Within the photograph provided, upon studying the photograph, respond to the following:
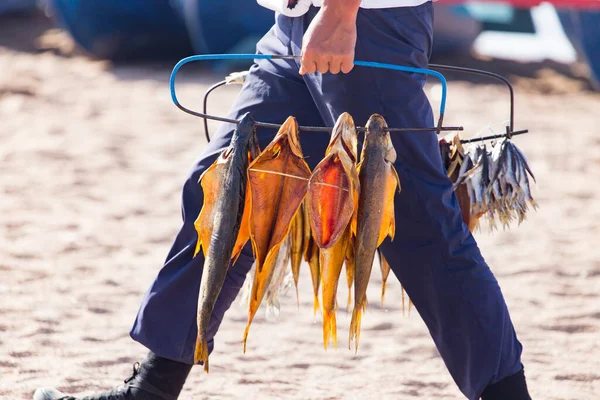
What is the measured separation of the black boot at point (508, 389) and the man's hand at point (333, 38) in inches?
31.4

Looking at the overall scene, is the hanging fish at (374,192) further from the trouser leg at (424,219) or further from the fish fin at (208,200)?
the fish fin at (208,200)

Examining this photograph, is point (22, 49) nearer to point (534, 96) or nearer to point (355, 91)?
point (534, 96)

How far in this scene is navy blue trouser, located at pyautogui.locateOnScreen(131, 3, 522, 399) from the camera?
1.93 m

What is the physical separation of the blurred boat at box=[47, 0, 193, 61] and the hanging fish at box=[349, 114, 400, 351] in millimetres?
6686

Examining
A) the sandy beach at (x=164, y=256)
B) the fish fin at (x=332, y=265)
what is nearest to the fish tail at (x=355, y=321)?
the fish fin at (x=332, y=265)

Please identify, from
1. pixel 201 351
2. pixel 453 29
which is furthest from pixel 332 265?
pixel 453 29

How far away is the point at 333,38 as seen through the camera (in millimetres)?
1780

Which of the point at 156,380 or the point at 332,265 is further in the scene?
the point at 156,380

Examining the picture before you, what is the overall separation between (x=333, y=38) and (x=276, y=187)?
0.32 m

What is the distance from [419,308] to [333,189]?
1.41 ft

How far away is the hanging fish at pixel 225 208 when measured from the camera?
185 cm

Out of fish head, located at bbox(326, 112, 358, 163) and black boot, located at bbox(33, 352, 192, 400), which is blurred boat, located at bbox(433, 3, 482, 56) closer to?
black boot, located at bbox(33, 352, 192, 400)

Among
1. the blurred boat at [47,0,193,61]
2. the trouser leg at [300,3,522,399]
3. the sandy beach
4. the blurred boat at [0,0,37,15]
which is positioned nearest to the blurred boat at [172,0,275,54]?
the blurred boat at [47,0,193,61]

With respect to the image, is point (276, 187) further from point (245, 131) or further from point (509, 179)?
point (509, 179)
